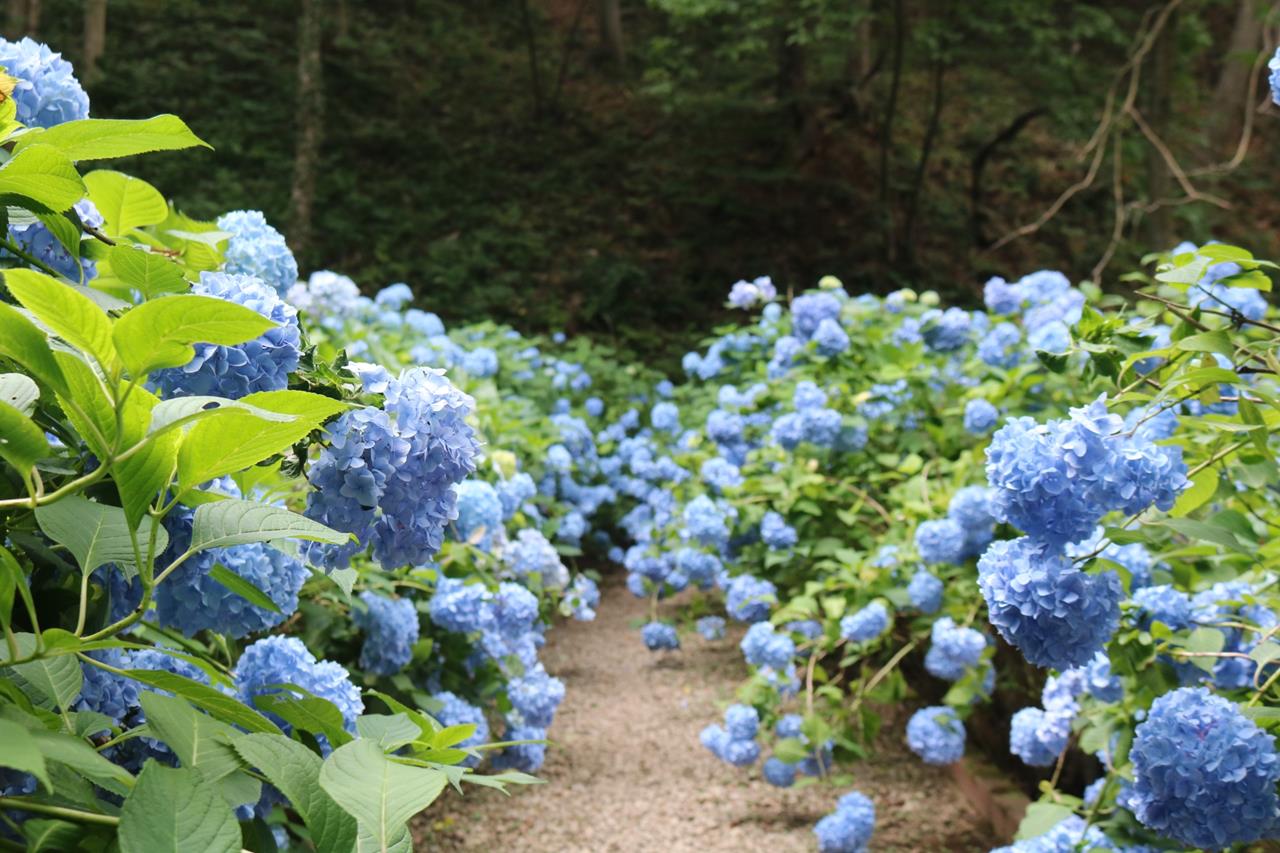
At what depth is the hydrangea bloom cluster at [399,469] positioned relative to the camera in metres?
0.96

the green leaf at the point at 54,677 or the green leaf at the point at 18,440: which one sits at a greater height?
the green leaf at the point at 18,440

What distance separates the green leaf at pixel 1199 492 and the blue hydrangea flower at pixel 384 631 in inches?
58.3

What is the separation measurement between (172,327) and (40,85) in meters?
0.71

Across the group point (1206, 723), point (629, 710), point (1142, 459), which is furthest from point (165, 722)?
point (629, 710)

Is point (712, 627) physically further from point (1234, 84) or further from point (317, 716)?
point (1234, 84)

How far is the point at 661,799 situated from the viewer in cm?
325

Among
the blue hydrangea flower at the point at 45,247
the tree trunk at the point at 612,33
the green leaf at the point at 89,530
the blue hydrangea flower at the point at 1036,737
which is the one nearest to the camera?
the green leaf at the point at 89,530

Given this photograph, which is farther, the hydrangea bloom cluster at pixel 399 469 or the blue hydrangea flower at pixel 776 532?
the blue hydrangea flower at pixel 776 532

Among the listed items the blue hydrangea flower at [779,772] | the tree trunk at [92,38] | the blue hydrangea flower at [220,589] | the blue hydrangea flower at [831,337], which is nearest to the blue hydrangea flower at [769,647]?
the blue hydrangea flower at [779,772]

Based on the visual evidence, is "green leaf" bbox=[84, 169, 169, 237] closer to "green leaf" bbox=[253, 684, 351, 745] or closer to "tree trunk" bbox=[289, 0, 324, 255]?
"green leaf" bbox=[253, 684, 351, 745]

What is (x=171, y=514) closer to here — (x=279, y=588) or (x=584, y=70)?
(x=279, y=588)

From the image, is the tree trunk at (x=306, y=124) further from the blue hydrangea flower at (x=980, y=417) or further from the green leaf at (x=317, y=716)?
the green leaf at (x=317, y=716)

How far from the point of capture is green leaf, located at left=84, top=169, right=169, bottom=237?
1255 mm

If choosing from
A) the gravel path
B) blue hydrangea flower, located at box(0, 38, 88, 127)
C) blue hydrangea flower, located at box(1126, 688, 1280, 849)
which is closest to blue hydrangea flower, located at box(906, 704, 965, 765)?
the gravel path
